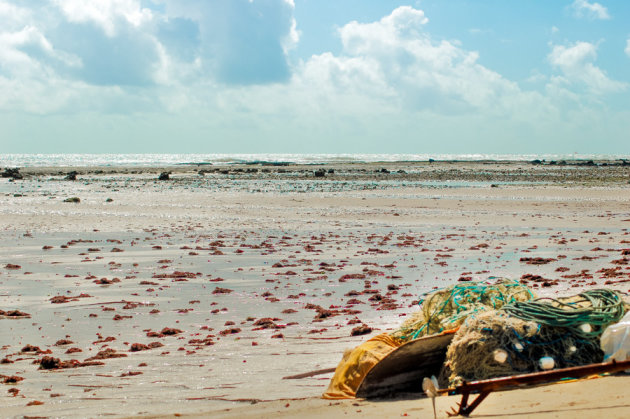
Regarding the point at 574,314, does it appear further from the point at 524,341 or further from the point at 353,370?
the point at 353,370

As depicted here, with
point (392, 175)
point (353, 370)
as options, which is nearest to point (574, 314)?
point (353, 370)

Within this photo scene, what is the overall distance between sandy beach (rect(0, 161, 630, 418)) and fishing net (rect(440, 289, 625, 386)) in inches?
11.1

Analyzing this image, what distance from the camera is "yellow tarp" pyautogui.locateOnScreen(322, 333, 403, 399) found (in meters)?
6.08

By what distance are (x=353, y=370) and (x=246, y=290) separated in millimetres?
6003

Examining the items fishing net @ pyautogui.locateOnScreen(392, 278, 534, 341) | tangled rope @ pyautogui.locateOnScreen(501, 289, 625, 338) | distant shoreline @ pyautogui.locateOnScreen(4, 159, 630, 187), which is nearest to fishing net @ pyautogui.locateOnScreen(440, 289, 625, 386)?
tangled rope @ pyautogui.locateOnScreen(501, 289, 625, 338)

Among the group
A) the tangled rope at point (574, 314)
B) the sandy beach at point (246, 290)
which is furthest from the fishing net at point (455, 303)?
the sandy beach at point (246, 290)

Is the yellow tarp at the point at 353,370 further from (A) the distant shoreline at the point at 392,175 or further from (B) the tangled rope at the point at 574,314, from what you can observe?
(A) the distant shoreline at the point at 392,175

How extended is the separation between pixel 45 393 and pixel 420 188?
36.9m

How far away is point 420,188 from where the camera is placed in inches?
1651

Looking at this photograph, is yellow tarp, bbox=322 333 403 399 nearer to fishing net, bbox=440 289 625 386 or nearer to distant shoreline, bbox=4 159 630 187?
fishing net, bbox=440 289 625 386

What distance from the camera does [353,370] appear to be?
6.19 meters

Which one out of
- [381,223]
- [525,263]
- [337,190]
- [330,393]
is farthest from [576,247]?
[337,190]

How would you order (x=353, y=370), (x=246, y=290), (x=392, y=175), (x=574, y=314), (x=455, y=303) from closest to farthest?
(x=574, y=314)
(x=353, y=370)
(x=455, y=303)
(x=246, y=290)
(x=392, y=175)

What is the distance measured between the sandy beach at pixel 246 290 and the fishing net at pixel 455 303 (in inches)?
44.5
